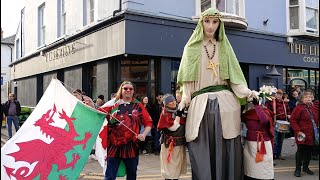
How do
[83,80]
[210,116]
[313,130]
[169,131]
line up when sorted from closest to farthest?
1. [210,116]
2. [169,131]
3. [313,130]
4. [83,80]

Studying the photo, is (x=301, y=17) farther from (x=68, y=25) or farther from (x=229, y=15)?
(x=68, y=25)

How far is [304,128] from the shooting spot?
20.6 feet

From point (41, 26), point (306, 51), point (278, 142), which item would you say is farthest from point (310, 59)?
point (41, 26)

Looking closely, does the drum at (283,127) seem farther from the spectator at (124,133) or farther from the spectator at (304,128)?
the spectator at (124,133)

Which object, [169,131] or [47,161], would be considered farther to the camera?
[169,131]

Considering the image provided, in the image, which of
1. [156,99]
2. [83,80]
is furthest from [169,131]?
[83,80]

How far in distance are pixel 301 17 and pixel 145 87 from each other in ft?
21.8

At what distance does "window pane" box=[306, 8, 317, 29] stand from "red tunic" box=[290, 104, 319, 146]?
7981 millimetres

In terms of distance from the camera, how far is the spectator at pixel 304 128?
6.21m

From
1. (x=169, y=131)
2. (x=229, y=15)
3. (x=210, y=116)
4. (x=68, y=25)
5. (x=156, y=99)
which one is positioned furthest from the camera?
(x=68, y=25)

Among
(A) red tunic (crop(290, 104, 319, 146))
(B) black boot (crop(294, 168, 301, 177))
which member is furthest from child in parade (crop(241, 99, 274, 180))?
(B) black boot (crop(294, 168, 301, 177))

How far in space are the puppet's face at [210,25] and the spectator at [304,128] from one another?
3358 mm

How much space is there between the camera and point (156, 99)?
998cm

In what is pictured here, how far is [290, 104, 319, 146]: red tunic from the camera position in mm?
6211
